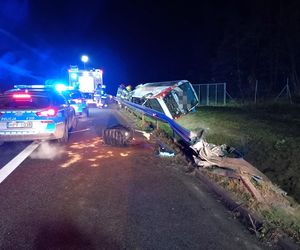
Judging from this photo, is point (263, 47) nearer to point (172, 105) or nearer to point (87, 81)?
point (87, 81)

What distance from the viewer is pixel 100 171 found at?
7.43 m

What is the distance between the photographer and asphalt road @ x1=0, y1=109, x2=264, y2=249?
4.20m

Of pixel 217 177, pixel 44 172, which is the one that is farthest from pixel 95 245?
pixel 44 172

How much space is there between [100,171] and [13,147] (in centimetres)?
391

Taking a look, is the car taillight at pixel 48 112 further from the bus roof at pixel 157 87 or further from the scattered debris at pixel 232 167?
the bus roof at pixel 157 87

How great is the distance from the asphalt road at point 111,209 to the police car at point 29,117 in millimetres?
1201

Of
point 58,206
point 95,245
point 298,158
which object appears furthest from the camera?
point 298,158

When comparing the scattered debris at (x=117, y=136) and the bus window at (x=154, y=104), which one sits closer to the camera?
the scattered debris at (x=117, y=136)

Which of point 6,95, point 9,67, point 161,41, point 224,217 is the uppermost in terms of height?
point 161,41

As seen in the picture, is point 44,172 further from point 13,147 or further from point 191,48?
point 191,48

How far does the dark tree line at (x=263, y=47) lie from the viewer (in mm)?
34375

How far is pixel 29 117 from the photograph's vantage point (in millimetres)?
9477

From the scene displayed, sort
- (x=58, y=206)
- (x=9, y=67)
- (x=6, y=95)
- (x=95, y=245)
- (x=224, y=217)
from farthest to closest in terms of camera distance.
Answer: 1. (x=9, y=67)
2. (x=6, y=95)
3. (x=58, y=206)
4. (x=224, y=217)
5. (x=95, y=245)

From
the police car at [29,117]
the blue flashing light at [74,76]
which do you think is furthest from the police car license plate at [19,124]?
the blue flashing light at [74,76]
